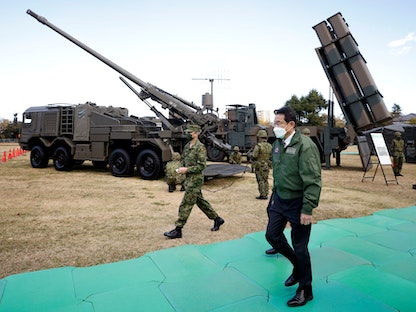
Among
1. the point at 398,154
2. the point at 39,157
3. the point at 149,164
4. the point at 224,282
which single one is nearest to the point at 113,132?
the point at 149,164

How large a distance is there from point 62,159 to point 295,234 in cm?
1087

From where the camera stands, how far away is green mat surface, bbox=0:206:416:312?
255 cm

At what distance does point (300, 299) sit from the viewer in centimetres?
254

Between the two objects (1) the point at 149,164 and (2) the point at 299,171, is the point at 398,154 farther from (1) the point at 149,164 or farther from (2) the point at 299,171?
(2) the point at 299,171

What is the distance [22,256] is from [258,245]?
111 inches

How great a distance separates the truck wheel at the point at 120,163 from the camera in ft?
33.0

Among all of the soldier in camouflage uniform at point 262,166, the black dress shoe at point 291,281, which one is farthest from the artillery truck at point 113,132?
the black dress shoe at point 291,281

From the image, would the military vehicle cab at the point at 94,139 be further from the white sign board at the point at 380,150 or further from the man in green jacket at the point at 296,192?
the man in green jacket at the point at 296,192

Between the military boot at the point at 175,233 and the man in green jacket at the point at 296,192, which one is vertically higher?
the man in green jacket at the point at 296,192

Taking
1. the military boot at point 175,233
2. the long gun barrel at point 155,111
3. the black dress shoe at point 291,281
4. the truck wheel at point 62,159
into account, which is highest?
the long gun barrel at point 155,111

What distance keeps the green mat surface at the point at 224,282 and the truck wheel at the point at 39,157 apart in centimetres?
1048

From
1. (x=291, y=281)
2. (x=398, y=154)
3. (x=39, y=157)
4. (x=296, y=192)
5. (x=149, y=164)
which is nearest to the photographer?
(x=296, y=192)

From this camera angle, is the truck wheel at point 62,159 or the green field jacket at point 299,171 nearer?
the green field jacket at point 299,171

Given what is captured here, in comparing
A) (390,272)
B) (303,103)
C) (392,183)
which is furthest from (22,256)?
(303,103)
